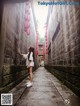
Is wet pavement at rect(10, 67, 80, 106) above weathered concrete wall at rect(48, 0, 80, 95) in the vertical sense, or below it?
below

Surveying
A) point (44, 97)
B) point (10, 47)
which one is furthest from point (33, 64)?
point (44, 97)

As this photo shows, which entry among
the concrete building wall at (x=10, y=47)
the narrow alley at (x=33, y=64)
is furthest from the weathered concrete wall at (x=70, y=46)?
the concrete building wall at (x=10, y=47)

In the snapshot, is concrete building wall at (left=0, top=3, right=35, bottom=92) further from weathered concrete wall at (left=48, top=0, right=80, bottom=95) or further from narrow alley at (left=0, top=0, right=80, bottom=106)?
weathered concrete wall at (left=48, top=0, right=80, bottom=95)

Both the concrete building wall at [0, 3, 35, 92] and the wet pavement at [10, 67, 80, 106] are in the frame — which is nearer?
the wet pavement at [10, 67, 80, 106]

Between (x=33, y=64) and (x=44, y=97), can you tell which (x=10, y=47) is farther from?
(x=44, y=97)

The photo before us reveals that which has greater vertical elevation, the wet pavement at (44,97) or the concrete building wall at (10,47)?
the concrete building wall at (10,47)

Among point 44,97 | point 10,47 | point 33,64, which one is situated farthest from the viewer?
point 33,64

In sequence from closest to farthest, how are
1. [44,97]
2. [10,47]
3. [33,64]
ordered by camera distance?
[44,97], [10,47], [33,64]

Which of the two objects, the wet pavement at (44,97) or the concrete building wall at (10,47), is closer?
the wet pavement at (44,97)

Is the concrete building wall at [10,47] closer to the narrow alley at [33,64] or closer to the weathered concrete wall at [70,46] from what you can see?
the narrow alley at [33,64]

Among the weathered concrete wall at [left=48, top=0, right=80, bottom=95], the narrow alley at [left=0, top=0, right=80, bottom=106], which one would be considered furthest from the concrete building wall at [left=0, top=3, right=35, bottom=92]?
the weathered concrete wall at [left=48, top=0, right=80, bottom=95]

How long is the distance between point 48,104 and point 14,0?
320 cm

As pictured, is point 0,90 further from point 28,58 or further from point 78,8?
point 78,8

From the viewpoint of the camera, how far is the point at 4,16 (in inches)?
166
